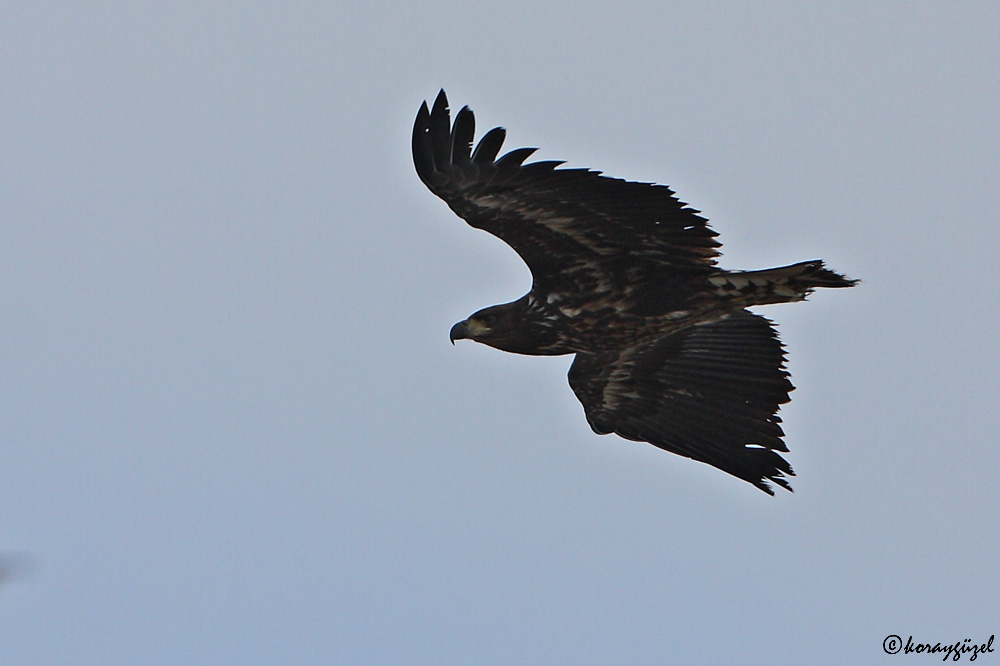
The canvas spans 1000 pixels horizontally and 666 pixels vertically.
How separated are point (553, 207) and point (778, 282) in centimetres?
170

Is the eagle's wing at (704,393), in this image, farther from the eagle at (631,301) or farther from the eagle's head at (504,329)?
the eagle's head at (504,329)

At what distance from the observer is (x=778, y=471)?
10.3 m

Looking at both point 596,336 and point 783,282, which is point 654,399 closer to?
point 596,336

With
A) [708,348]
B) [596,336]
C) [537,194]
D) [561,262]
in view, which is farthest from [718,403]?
[537,194]

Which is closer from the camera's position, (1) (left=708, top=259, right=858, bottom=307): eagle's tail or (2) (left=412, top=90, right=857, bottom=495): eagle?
(2) (left=412, top=90, right=857, bottom=495): eagle

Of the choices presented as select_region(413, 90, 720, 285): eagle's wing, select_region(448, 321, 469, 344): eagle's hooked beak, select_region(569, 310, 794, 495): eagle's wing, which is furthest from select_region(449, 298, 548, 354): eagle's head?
select_region(569, 310, 794, 495): eagle's wing

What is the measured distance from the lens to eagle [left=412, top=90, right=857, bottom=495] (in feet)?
29.3

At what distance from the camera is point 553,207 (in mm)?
9227

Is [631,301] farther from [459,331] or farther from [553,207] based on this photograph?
[459,331]

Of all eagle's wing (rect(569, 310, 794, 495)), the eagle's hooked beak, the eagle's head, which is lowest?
eagle's wing (rect(569, 310, 794, 495))

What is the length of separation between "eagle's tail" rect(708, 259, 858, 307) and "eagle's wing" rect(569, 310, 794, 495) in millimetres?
954

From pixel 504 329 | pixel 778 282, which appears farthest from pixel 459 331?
pixel 778 282

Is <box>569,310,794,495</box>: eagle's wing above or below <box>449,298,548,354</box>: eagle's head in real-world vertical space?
below

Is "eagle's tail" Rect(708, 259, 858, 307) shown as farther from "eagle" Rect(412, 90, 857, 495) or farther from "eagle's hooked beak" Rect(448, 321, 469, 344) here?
"eagle's hooked beak" Rect(448, 321, 469, 344)
